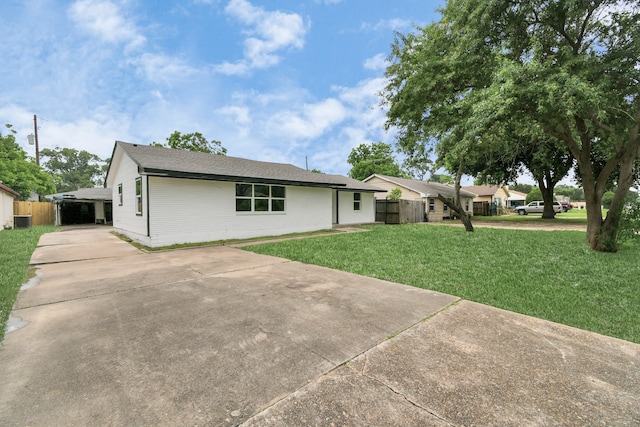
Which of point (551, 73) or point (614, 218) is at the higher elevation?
point (551, 73)

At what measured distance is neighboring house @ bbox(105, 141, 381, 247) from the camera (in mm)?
9156

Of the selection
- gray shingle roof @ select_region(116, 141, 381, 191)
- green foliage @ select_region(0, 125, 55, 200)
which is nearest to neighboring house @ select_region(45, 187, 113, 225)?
green foliage @ select_region(0, 125, 55, 200)

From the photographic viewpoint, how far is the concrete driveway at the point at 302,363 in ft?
6.08

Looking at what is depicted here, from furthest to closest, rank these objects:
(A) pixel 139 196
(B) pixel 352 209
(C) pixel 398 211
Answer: (C) pixel 398 211 < (B) pixel 352 209 < (A) pixel 139 196

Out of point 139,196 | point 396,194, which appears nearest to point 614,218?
point 396,194

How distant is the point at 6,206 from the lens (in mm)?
15930

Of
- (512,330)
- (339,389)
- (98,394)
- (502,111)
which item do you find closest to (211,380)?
(98,394)

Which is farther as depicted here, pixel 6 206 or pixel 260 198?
pixel 6 206

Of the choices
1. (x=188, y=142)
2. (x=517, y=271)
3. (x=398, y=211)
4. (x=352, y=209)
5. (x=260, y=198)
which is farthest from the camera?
(x=188, y=142)

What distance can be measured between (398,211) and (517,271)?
13000mm

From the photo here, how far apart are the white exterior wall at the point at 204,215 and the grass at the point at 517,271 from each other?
2524mm

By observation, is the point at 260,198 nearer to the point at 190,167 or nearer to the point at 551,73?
the point at 190,167

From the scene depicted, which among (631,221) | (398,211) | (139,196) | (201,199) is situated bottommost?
(631,221)

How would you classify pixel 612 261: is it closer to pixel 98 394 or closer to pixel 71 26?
pixel 98 394
